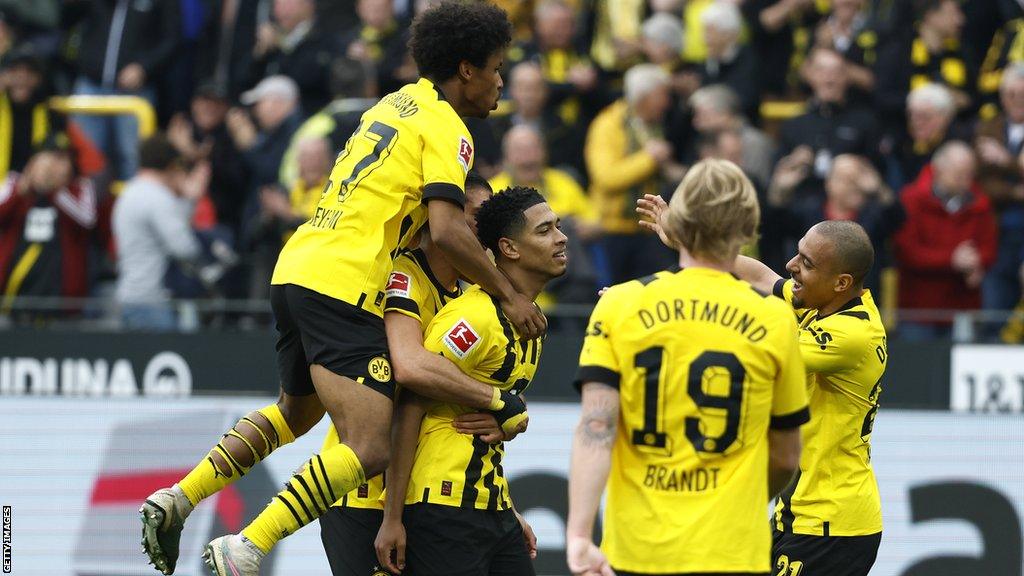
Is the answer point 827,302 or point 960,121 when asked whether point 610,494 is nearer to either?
point 827,302

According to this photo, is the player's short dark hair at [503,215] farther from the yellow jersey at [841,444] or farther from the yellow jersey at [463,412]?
the yellow jersey at [841,444]

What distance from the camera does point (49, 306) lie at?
34.7 feet

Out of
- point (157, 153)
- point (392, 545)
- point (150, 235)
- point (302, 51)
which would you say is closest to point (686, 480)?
point (392, 545)

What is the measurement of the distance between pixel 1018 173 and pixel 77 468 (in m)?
6.84

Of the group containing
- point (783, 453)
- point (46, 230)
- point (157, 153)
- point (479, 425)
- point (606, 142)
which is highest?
point (606, 142)

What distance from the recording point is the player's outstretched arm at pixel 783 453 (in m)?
4.84

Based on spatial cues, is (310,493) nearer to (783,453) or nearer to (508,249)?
(508,249)

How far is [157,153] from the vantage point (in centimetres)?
1136

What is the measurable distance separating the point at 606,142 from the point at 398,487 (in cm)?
600

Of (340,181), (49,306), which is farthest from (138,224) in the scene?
(340,181)

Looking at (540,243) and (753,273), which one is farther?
(753,273)

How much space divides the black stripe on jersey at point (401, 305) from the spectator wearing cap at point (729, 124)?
18.8ft

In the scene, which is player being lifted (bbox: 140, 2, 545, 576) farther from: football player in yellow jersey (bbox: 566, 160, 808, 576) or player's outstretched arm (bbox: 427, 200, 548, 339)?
football player in yellow jersey (bbox: 566, 160, 808, 576)

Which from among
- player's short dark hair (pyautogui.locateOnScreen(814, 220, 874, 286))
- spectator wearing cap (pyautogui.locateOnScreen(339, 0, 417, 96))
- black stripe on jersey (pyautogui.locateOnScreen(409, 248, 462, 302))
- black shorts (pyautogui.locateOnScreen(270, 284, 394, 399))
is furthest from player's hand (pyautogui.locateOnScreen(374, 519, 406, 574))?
spectator wearing cap (pyautogui.locateOnScreen(339, 0, 417, 96))
